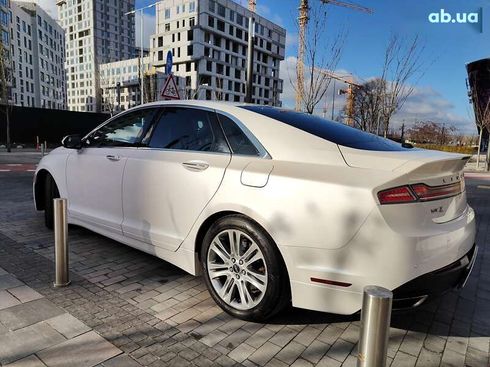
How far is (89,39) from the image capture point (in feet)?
387

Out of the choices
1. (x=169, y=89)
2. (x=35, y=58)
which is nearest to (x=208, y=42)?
(x=35, y=58)

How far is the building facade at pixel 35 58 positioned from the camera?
7288 cm

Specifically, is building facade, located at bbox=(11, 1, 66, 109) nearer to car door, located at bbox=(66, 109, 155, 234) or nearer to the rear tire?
the rear tire

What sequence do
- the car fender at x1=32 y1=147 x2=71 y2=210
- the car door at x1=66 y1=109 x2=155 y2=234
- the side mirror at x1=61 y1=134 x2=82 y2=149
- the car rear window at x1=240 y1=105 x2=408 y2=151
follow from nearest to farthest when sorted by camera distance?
the car rear window at x1=240 y1=105 x2=408 y2=151 → the car door at x1=66 y1=109 x2=155 y2=234 → the side mirror at x1=61 y1=134 x2=82 y2=149 → the car fender at x1=32 y1=147 x2=71 y2=210

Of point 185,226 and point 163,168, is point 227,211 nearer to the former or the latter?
point 185,226

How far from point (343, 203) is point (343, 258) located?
0.33 m

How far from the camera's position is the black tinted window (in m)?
2.84

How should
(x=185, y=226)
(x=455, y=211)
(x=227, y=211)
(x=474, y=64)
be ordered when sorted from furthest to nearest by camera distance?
1. (x=474, y=64)
2. (x=185, y=226)
3. (x=227, y=211)
4. (x=455, y=211)

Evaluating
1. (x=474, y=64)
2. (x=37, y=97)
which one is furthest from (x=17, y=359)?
(x=37, y=97)

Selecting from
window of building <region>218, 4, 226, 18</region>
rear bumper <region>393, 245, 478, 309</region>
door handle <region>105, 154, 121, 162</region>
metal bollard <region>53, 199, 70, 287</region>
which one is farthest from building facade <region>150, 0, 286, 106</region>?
rear bumper <region>393, 245, 478, 309</region>

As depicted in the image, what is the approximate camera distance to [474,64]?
42.8 m

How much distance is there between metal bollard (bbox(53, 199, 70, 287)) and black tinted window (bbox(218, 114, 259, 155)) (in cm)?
144

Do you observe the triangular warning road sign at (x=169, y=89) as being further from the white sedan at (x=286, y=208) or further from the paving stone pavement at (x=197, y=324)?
the paving stone pavement at (x=197, y=324)

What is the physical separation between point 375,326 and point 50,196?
4466 millimetres
